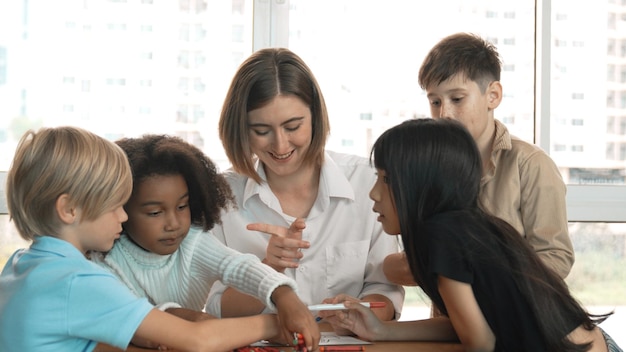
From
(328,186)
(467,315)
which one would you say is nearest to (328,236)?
(328,186)

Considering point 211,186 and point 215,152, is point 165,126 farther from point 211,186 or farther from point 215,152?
point 211,186

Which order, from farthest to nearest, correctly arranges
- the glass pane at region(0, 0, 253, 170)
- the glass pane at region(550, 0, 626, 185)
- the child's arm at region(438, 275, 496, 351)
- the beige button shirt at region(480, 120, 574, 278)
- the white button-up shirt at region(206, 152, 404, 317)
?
the glass pane at region(550, 0, 626, 185) → the glass pane at region(0, 0, 253, 170) → the white button-up shirt at region(206, 152, 404, 317) → the beige button shirt at region(480, 120, 574, 278) → the child's arm at region(438, 275, 496, 351)

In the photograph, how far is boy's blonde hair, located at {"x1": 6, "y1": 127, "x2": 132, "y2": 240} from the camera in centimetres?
147

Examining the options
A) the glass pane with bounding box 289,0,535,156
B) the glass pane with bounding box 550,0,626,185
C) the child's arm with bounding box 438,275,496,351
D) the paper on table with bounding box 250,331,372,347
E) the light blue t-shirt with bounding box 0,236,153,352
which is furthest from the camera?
the glass pane with bounding box 550,0,626,185

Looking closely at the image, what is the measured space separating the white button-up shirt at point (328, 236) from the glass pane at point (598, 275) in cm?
114

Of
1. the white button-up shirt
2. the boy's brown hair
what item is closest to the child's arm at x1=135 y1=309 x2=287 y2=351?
the white button-up shirt

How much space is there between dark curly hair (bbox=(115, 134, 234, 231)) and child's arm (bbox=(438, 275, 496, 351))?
648mm

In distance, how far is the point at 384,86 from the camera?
3.28 m

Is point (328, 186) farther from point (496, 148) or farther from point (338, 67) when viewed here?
point (338, 67)

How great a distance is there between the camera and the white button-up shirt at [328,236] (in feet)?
7.39

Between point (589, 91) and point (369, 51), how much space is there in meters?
0.96

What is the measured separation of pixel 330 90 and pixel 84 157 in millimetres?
1854

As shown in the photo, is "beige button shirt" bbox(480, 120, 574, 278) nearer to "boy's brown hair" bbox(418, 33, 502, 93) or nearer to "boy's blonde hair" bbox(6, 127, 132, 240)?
"boy's brown hair" bbox(418, 33, 502, 93)

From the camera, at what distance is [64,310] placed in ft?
4.60
